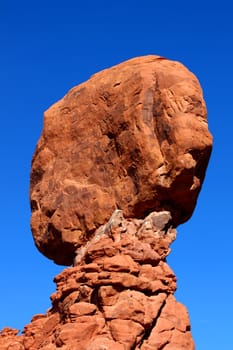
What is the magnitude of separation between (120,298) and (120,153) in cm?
Answer: 640

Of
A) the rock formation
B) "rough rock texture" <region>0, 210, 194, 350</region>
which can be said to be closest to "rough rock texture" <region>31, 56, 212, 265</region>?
the rock formation

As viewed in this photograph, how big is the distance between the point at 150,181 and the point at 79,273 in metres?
4.08

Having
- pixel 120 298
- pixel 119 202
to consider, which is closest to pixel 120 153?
pixel 119 202

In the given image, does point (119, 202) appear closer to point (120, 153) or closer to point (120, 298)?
point (120, 153)

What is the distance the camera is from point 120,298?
23.1 meters

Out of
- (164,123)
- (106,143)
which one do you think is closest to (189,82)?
(164,123)

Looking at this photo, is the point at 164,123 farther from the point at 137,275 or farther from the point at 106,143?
the point at 137,275

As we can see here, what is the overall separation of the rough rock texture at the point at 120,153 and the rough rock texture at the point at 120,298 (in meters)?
0.94

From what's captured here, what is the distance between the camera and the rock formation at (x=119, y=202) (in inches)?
914

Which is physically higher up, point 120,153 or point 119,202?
point 120,153

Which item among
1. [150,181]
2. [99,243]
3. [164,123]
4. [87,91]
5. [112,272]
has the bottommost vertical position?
[112,272]

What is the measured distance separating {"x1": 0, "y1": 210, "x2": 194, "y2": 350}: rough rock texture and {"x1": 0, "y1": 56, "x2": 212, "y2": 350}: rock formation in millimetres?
36

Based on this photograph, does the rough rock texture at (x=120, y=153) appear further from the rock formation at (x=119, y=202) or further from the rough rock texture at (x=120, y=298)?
the rough rock texture at (x=120, y=298)

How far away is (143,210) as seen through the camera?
86.8 ft
